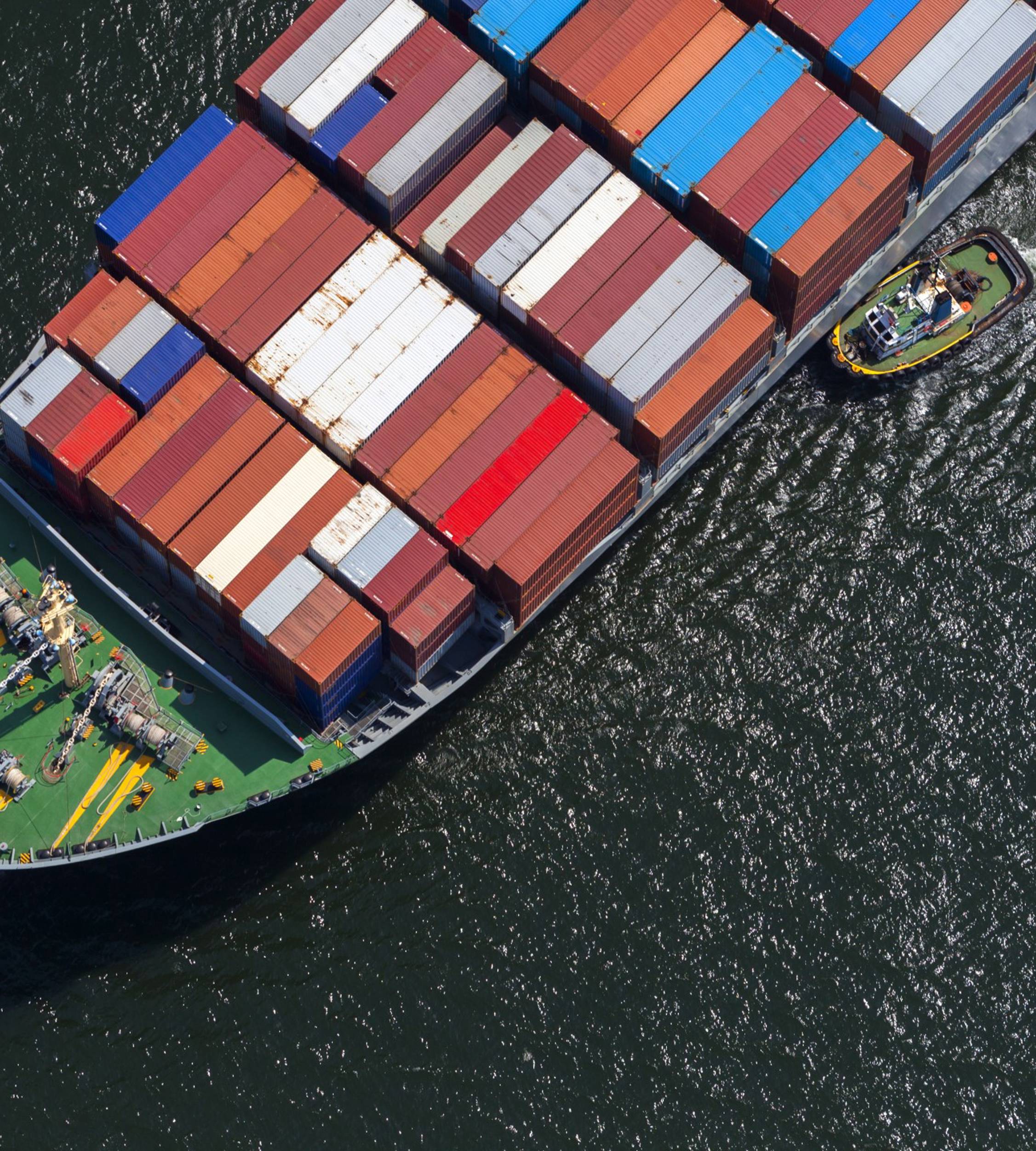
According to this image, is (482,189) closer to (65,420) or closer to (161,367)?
(161,367)

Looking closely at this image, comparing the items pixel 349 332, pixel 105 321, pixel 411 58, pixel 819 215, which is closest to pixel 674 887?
pixel 349 332

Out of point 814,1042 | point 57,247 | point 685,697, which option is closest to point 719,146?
point 685,697

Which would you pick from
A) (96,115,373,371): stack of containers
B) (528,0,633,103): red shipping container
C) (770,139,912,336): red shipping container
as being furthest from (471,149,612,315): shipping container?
(770,139,912,336): red shipping container

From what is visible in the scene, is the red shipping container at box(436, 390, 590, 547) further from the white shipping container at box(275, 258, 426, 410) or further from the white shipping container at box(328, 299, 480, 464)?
the white shipping container at box(275, 258, 426, 410)

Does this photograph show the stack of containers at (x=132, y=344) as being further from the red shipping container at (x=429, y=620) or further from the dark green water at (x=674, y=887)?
the red shipping container at (x=429, y=620)

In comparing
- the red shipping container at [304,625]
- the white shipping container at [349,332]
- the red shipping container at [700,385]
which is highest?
the white shipping container at [349,332]

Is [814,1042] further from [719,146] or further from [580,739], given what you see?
[719,146]

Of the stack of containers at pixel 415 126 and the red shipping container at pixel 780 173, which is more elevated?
the stack of containers at pixel 415 126

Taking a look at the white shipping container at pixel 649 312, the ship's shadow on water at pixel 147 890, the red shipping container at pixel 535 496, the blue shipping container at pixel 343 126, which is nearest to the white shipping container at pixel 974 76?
the white shipping container at pixel 649 312
